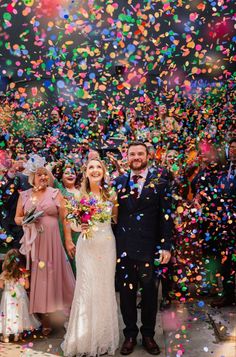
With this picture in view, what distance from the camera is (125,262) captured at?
3.97 m

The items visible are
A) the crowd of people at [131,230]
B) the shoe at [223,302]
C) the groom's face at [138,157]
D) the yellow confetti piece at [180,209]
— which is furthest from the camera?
the yellow confetti piece at [180,209]

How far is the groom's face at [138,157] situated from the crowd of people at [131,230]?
0.01 metres

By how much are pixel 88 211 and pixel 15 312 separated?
57.1 inches

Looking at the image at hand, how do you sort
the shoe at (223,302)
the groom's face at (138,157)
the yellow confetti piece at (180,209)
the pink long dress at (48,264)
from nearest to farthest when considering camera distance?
the groom's face at (138,157) < the pink long dress at (48,264) < the shoe at (223,302) < the yellow confetti piece at (180,209)

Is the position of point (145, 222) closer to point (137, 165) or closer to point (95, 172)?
point (137, 165)

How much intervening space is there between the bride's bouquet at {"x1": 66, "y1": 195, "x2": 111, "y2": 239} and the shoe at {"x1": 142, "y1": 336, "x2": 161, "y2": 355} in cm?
116

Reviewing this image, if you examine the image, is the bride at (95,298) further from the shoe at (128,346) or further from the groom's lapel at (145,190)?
the groom's lapel at (145,190)

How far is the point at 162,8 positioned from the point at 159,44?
97 centimetres

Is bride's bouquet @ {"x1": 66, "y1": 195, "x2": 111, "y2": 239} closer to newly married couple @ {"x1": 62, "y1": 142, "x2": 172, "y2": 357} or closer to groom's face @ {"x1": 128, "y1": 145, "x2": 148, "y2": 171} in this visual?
newly married couple @ {"x1": 62, "y1": 142, "x2": 172, "y2": 357}

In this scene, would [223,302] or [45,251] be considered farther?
[223,302]

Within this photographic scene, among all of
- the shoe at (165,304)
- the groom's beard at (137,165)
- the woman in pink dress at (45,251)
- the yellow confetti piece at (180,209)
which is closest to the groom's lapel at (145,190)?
the groom's beard at (137,165)

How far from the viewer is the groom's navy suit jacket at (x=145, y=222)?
390 centimetres

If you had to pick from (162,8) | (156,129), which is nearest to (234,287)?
(156,129)

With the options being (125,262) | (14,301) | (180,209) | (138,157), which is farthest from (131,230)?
(14,301)
